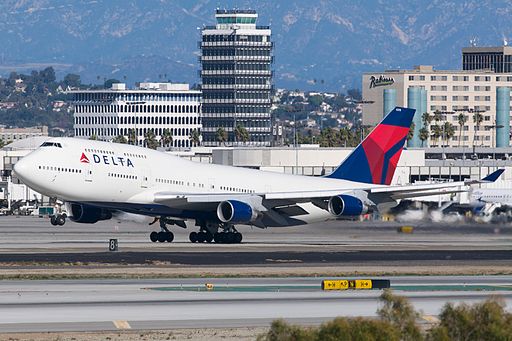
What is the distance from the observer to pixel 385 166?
89562 mm

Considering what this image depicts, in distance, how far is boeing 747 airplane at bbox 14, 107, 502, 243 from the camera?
79.0 metres

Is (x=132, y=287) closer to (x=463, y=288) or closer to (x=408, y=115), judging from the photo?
(x=463, y=288)

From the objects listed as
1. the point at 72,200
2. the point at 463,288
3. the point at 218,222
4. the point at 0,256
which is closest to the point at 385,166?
the point at 218,222

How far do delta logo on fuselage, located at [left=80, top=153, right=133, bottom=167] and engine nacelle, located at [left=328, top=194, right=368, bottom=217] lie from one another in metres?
12.0

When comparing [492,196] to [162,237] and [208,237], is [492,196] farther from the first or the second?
[162,237]

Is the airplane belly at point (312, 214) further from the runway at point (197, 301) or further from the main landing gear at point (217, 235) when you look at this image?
the runway at point (197, 301)

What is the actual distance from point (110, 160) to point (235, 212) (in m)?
7.65

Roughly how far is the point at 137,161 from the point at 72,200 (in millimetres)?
4627

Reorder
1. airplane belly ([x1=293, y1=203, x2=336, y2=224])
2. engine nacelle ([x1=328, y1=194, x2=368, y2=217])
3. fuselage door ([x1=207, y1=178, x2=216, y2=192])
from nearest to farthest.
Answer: engine nacelle ([x1=328, y1=194, x2=368, y2=217])
fuselage door ([x1=207, y1=178, x2=216, y2=192])
airplane belly ([x1=293, y1=203, x2=336, y2=224])

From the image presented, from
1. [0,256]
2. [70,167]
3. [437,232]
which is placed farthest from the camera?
[437,232]

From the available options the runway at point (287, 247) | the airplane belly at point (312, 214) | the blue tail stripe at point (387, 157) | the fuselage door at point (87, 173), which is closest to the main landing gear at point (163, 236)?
the runway at point (287, 247)

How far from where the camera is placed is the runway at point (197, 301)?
4219 centimetres

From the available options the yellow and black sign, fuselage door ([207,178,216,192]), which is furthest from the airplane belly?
the yellow and black sign

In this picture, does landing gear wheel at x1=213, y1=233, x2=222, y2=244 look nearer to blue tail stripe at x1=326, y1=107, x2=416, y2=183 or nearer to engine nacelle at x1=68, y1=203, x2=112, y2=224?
engine nacelle at x1=68, y1=203, x2=112, y2=224
